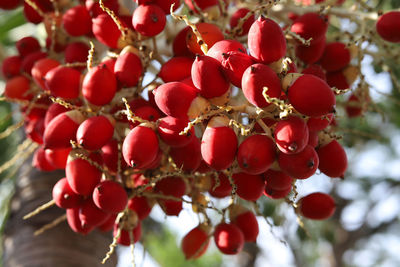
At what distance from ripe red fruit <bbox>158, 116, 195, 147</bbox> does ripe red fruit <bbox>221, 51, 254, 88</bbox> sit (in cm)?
18

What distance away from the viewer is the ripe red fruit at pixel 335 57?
63.9 inches

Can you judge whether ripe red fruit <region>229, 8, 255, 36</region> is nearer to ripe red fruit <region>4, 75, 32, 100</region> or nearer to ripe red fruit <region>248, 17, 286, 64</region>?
ripe red fruit <region>248, 17, 286, 64</region>

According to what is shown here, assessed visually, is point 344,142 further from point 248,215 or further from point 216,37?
point 216,37

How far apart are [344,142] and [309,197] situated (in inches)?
42.7

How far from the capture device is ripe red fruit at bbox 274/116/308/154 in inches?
42.2

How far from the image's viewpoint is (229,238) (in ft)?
5.04

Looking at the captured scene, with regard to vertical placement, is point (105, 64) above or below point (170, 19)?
above

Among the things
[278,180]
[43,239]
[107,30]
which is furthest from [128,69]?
[43,239]

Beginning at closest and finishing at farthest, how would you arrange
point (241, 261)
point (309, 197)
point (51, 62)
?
point (309, 197)
point (51, 62)
point (241, 261)

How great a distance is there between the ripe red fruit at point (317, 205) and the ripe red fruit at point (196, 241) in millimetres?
368

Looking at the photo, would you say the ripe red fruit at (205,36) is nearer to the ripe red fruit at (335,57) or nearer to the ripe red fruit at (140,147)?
the ripe red fruit at (140,147)

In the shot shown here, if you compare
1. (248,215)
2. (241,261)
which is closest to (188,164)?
(248,215)

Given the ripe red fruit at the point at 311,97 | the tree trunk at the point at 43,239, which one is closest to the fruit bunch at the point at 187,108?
the ripe red fruit at the point at 311,97

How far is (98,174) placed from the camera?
1422mm
